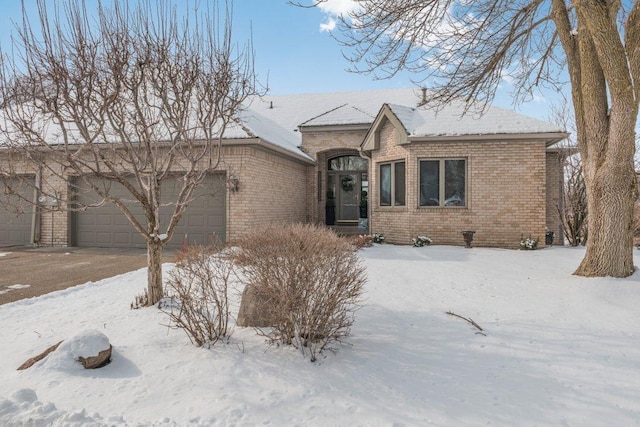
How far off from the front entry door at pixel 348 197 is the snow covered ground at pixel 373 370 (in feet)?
36.2

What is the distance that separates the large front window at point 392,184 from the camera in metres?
12.6

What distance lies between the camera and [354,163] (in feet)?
55.3

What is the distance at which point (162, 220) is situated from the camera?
39.3 feet

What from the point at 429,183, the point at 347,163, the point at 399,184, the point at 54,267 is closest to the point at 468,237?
the point at 429,183

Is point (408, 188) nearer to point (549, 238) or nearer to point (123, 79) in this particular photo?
point (549, 238)

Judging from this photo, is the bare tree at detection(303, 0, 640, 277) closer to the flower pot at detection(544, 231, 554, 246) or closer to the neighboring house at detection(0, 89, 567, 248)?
the neighboring house at detection(0, 89, 567, 248)

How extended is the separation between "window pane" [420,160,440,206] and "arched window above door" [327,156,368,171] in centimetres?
477

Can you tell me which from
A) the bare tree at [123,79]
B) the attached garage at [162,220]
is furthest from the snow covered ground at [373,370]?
the attached garage at [162,220]

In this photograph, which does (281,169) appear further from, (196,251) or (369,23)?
(196,251)

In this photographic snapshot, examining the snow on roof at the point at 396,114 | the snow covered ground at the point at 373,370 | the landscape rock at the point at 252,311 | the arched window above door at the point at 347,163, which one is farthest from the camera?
the arched window above door at the point at 347,163

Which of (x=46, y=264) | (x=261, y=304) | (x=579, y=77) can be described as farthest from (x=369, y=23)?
(x=46, y=264)

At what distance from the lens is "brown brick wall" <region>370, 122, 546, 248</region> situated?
11523 millimetres

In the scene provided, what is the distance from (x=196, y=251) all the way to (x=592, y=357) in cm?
431

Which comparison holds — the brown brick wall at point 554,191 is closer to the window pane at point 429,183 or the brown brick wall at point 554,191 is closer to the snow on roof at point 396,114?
the snow on roof at point 396,114
